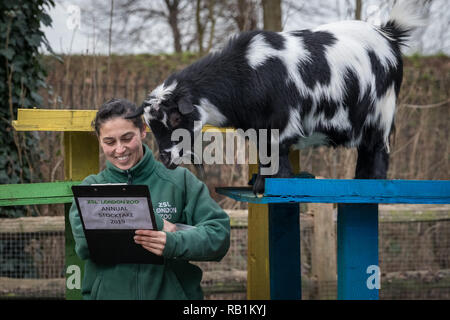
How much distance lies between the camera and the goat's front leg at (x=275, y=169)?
75.2 inches

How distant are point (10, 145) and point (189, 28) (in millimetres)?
5279

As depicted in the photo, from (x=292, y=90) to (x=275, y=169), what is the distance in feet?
0.94

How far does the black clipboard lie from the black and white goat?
0.22 meters

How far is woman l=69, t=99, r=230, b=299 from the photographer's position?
1.92 m

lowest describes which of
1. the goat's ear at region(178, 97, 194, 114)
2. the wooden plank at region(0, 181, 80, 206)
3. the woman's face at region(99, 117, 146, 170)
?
the wooden plank at region(0, 181, 80, 206)

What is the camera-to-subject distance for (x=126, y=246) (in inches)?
72.6

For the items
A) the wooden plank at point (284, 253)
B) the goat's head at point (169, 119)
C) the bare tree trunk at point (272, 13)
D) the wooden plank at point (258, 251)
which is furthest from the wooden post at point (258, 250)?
the bare tree trunk at point (272, 13)

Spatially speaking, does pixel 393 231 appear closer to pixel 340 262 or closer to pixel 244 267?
pixel 244 267

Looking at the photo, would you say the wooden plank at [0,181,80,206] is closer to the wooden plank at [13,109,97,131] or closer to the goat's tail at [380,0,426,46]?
the wooden plank at [13,109,97,131]

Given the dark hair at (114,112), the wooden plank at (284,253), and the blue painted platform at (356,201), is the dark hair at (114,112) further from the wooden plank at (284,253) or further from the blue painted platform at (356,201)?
the wooden plank at (284,253)

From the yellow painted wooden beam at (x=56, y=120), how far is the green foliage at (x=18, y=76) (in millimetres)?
1726

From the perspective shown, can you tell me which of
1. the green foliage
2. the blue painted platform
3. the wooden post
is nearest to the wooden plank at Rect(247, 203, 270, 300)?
the wooden post

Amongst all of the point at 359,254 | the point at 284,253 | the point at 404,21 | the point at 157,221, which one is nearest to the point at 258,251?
the point at 284,253
